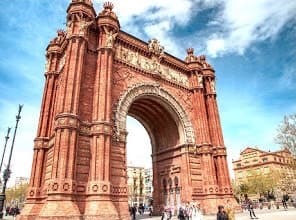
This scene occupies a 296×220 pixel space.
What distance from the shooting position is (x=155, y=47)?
2416 cm

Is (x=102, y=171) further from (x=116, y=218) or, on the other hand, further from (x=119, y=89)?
(x=119, y=89)

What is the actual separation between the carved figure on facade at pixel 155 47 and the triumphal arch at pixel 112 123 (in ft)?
0.36

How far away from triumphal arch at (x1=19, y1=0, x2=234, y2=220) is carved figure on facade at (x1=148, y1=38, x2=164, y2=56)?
109 mm

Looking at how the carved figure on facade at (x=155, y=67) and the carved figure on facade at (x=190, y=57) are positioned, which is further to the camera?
the carved figure on facade at (x=190, y=57)

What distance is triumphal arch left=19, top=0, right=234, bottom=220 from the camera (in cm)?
1525

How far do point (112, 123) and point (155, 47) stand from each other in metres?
9.68

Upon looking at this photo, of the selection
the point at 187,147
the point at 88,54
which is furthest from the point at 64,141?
the point at 187,147

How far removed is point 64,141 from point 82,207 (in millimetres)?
4088

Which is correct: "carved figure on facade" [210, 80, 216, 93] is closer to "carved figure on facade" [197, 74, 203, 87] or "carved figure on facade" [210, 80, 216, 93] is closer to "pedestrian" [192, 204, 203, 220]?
"carved figure on facade" [197, 74, 203, 87]

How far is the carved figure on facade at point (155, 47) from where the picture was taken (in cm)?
2384

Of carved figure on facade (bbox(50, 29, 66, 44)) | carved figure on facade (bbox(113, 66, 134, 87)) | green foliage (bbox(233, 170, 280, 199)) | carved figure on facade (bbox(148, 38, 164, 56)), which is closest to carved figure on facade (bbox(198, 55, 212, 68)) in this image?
carved figure on facade (bbox(148, 38, 164, 56))

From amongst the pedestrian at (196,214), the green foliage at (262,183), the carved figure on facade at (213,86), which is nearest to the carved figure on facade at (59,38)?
the carved figure on facade at (213,86)

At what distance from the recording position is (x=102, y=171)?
51.6ft

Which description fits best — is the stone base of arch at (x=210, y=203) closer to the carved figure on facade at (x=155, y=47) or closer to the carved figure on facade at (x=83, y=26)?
the carved figure on facade at (x=155, y=47)
